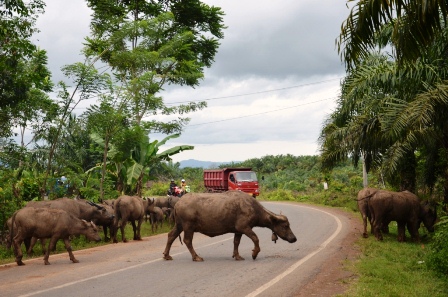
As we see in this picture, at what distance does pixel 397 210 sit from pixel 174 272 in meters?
8.91

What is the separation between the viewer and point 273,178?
2483 inches

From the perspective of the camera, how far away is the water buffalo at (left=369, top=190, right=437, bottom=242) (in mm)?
17656

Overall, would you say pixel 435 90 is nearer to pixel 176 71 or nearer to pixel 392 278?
pixel 392 278

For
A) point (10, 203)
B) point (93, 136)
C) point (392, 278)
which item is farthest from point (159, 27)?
point (392, 278)

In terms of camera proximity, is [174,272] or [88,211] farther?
[88,211]

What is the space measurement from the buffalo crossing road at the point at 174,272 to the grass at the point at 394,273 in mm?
953

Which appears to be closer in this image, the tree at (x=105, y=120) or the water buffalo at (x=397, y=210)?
the water buffalo at (x=397, y=210)

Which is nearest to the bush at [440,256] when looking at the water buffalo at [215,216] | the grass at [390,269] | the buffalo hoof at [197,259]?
the grass at [390,269]

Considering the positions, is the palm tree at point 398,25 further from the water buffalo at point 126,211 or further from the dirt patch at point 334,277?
the water buffalo at point 126,211

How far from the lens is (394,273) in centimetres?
1152

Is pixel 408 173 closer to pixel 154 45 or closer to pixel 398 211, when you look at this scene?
pixel 398 211

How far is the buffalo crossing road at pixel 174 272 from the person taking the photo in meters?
9.71

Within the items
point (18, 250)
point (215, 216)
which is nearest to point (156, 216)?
point (18, 250)

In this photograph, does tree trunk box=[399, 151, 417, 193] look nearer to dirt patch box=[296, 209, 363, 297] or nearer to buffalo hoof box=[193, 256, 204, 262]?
dirt patch box=[296, 209, 363, 297]
